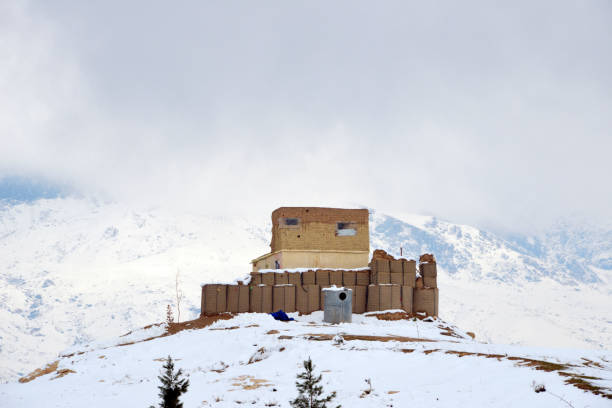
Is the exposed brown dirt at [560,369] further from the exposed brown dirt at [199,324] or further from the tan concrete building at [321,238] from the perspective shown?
the tan concrete building at [321,238]

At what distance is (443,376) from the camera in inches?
Result: 554

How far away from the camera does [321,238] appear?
1795 inches

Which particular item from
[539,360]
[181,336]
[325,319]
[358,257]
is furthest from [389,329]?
[358,257]

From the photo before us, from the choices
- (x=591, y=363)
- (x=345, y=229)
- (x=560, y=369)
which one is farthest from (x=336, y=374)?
(x=345, y=229)

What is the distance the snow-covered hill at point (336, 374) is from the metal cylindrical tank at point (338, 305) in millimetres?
6397

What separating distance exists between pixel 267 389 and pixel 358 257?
1234 inches

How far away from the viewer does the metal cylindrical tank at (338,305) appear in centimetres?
3266

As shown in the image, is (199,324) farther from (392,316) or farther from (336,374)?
(336,374)

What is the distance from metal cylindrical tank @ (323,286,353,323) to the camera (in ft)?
107

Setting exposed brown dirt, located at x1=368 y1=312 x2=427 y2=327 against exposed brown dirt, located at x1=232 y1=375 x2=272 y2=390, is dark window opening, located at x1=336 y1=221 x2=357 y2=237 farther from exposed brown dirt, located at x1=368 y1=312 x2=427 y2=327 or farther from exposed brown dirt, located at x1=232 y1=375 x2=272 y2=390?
exposed brown dirt, located at x1=232 y1=375 x2=272 y2=390

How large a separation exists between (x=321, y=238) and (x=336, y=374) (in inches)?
1175

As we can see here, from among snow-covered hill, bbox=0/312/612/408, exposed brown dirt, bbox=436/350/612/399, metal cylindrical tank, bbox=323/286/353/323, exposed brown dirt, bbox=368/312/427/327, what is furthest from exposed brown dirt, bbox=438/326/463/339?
exposed brown dirt, bbox=436/350/612/399

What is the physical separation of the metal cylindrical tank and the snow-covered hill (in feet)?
21.0

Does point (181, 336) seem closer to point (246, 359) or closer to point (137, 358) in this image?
point (137, 358)
